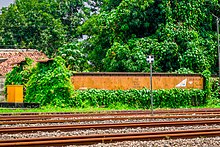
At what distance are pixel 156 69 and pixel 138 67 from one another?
166cm

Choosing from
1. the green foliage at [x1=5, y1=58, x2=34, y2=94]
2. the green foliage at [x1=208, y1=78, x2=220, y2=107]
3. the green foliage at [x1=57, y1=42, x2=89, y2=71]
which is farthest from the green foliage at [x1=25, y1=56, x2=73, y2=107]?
the green foliage at [x1=57, y1=42, x2=89, y2=71]

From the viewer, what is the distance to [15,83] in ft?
96.4

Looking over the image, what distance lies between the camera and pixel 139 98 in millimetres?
28797

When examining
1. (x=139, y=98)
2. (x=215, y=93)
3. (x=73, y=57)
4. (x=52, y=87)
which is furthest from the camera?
(x=73, y=57)

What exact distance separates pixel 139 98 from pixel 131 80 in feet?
4.22

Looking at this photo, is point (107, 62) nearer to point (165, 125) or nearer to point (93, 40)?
point (93, 40)

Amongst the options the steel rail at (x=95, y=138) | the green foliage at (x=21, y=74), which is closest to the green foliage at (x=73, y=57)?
the green foliage at (x=21, y=74)

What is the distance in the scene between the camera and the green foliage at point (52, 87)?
27406 millimetres

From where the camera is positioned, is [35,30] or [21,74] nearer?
[21,74]

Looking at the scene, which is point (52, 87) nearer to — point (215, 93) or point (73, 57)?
point (215, 93)

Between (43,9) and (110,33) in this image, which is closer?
(110,33)

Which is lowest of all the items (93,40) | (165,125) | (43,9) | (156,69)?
(165,125)

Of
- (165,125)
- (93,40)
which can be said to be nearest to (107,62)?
A: (93,40)

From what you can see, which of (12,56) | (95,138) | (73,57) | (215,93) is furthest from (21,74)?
(12,56)
